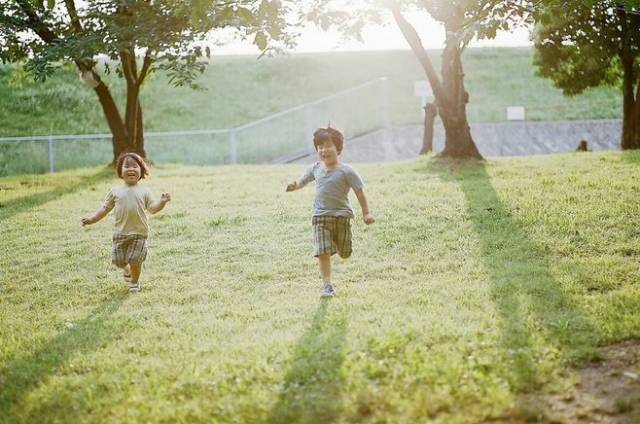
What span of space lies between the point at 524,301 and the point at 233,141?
1619cm

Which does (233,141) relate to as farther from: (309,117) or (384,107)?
(384,107)

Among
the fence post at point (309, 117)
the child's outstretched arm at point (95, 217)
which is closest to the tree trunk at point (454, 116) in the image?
the fence post at point (309, 117)

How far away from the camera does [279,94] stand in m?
35.2

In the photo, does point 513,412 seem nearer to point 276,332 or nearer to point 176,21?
point 276,332

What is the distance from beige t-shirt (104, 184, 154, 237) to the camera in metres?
6.91

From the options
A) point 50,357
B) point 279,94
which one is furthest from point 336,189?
point 279,94

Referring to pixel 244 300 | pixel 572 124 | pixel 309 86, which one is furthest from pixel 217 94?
pixel 244 300

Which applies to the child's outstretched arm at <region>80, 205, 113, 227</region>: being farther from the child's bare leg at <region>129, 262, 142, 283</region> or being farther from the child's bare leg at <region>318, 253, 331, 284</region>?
the child's bare leg at <region>318, 253, 331, 284</region>

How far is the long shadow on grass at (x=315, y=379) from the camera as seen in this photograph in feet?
12.8

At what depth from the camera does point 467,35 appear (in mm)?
8352

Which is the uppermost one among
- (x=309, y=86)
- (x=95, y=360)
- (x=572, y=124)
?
(x=309, y=86)

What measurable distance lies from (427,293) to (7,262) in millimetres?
5688

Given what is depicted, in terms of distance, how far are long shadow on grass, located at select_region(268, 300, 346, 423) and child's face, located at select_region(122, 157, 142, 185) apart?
267 cm

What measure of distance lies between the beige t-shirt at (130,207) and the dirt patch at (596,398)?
170 inches
